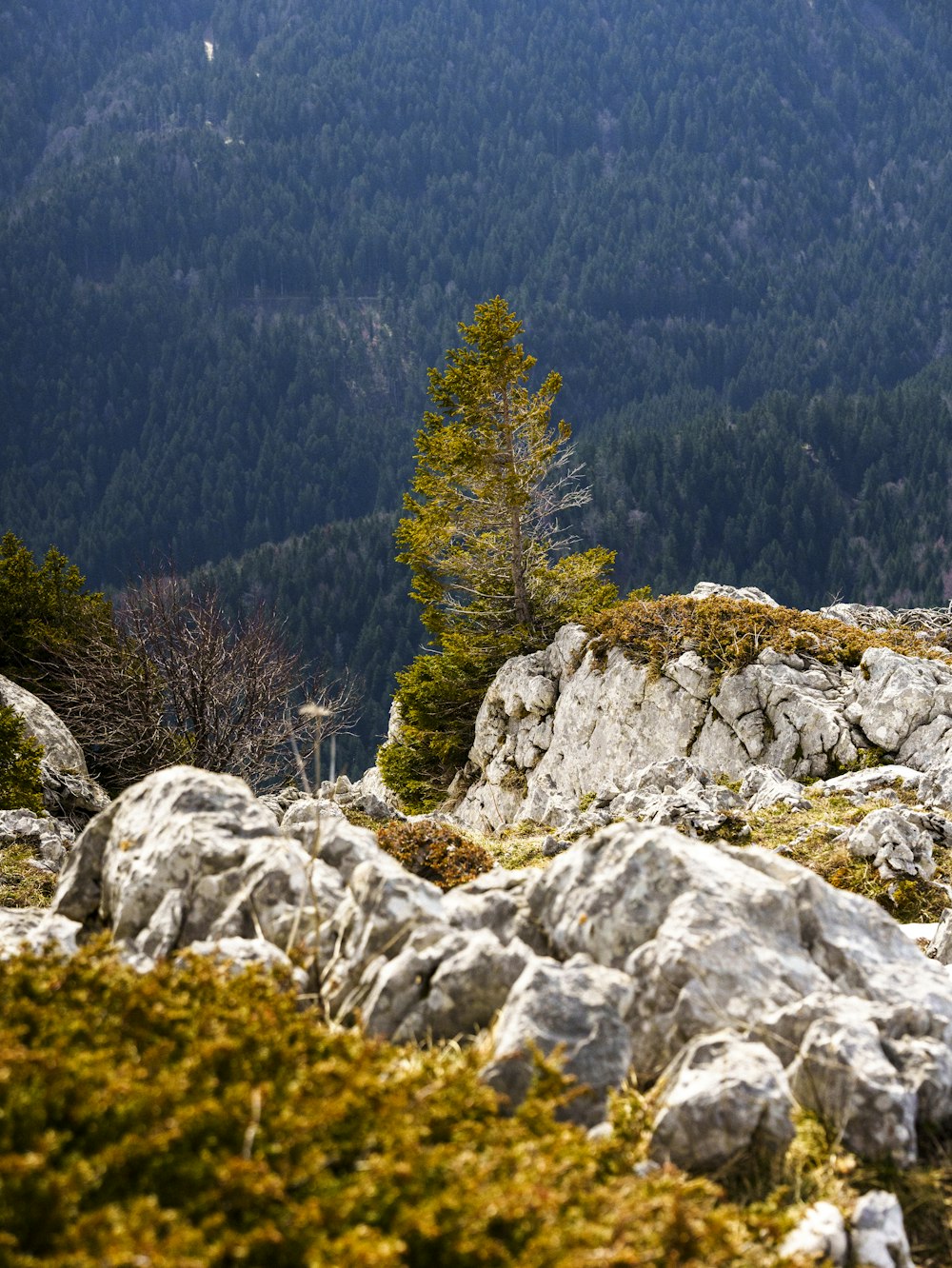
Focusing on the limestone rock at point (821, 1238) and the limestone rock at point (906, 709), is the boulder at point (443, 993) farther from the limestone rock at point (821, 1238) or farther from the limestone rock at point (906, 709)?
the limestone rock at point (906, 709)

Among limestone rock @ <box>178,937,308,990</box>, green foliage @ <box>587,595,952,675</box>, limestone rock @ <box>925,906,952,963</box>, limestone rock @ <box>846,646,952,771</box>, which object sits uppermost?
green foliage @ <box>587,595,952,675</box>

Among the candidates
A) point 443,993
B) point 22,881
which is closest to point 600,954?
point 443,993

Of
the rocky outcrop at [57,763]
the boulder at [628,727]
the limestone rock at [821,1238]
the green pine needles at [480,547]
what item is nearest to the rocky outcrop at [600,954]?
the limestone rock at [821,1238]

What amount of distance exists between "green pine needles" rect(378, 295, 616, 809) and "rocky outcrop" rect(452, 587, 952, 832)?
6.39ft

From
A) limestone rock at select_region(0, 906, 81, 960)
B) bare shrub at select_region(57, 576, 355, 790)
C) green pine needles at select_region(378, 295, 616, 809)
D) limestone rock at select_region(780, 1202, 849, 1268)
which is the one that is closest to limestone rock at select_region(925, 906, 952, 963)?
limestone rock at select_region(780, 1202, 849, 1268)

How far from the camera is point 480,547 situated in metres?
30.3

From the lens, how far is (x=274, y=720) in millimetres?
26031

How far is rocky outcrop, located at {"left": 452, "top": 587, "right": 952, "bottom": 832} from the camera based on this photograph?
1895 centimetres

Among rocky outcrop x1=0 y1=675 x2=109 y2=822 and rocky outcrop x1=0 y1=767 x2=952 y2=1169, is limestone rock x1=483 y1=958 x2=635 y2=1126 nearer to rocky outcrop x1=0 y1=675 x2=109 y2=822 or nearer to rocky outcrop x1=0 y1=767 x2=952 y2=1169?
rocky outcrop x1=0 y1=767 x2=952 y2=1169

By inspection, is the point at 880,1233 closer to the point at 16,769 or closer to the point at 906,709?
the point at 16,769

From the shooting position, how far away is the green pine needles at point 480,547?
28891 mm

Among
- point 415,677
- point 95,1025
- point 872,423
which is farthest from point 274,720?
point 872,423

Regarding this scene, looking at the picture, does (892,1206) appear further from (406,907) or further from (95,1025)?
(95,1025)

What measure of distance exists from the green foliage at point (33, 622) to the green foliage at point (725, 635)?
524 inches
